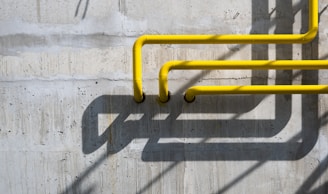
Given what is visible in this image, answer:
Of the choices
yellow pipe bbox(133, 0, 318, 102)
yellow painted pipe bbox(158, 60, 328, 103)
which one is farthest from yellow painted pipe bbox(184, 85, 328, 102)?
yellow pipe bbox(133, 0, 318, 102)

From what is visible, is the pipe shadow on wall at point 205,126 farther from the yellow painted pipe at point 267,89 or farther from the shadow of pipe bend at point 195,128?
the yellow painted pipe at point 267,89

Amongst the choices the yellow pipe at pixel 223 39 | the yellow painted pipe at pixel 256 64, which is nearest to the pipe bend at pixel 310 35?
the yellow pipe at pixel 223 39

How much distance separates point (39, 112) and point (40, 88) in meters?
0.22

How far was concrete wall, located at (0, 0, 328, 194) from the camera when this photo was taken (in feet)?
11.0

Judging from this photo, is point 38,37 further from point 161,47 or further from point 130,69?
point 161,47

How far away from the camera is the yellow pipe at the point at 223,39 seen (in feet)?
10.2

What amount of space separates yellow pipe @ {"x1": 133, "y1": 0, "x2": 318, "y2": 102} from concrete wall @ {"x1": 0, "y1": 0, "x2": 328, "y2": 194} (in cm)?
22

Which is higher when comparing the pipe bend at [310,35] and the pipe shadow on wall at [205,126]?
the pipe bend at [310,35]

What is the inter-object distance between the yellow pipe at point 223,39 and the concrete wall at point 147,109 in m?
0.22

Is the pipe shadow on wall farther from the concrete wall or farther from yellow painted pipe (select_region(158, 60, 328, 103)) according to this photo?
yellow painted pipe (select_region(158, 60, 328, 103))

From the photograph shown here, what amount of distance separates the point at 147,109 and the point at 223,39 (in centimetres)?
92

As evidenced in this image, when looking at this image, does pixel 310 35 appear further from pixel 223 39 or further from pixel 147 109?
pixel 147 109

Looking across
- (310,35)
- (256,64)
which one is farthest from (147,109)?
(310,35)

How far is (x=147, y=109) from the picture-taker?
11.2 feet
